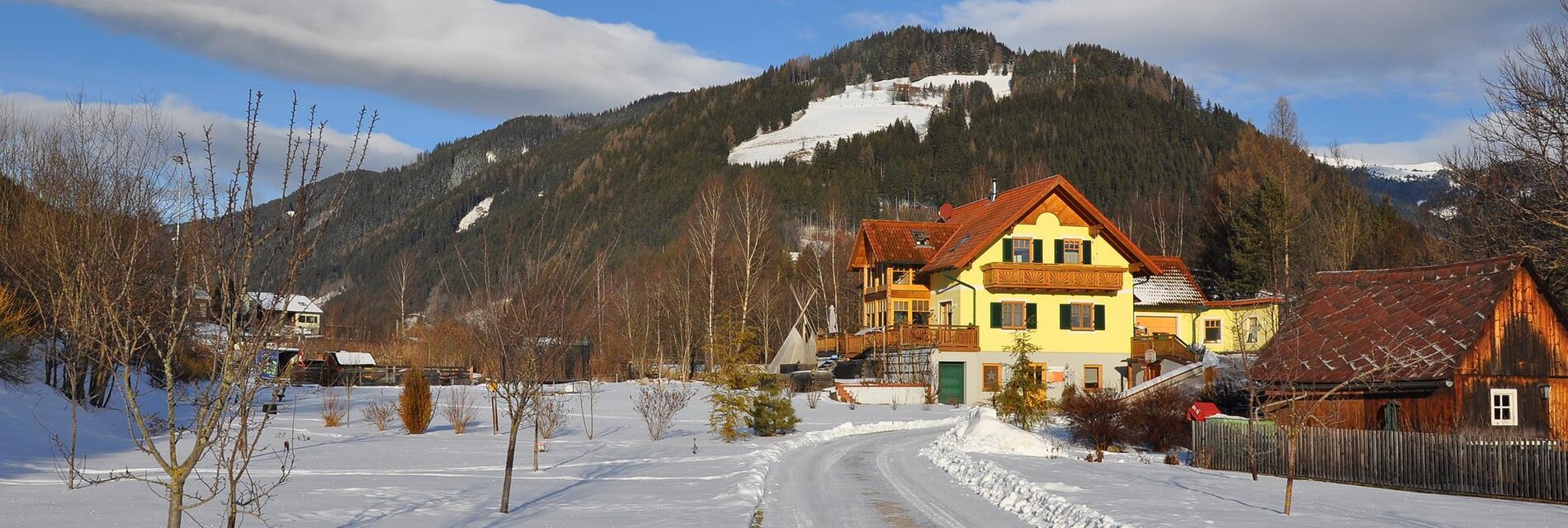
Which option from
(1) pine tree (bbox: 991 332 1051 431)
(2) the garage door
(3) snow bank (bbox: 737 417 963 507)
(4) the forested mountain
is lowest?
(3) snow bank (bbox: 737 417 963 507)

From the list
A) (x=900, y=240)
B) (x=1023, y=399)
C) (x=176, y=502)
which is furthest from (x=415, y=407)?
(x=900, y=240)

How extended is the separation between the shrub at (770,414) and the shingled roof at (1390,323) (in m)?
12.3

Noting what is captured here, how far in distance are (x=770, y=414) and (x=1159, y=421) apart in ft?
34.7

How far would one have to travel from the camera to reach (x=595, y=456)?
24281mm

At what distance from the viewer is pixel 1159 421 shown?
29516mm

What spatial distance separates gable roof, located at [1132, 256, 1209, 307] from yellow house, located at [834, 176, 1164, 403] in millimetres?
3103

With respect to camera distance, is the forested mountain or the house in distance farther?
the forested mountain

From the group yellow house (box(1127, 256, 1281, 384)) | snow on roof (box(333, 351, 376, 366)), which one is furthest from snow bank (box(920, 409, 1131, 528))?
snow on roof (box(333, 351, 376, 366))

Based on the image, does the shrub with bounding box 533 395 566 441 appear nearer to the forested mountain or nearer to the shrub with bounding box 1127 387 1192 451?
the shrub with bounding box 1127 387 1192 451

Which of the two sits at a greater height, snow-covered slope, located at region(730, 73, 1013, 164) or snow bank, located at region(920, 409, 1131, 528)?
snow-covered slope, located at region(730, 73, 1013, 164)

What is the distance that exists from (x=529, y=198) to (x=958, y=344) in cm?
12860

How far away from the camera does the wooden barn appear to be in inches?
903

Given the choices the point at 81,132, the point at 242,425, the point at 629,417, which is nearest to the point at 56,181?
the point at 81,132

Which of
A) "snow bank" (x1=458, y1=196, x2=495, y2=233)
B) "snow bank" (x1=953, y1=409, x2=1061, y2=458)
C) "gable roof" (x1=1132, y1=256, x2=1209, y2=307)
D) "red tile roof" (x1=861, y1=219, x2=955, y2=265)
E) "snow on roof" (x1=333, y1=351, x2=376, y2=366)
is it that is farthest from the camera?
"snow bank" (x1=458, y1=196, x2=495, y2=233)
